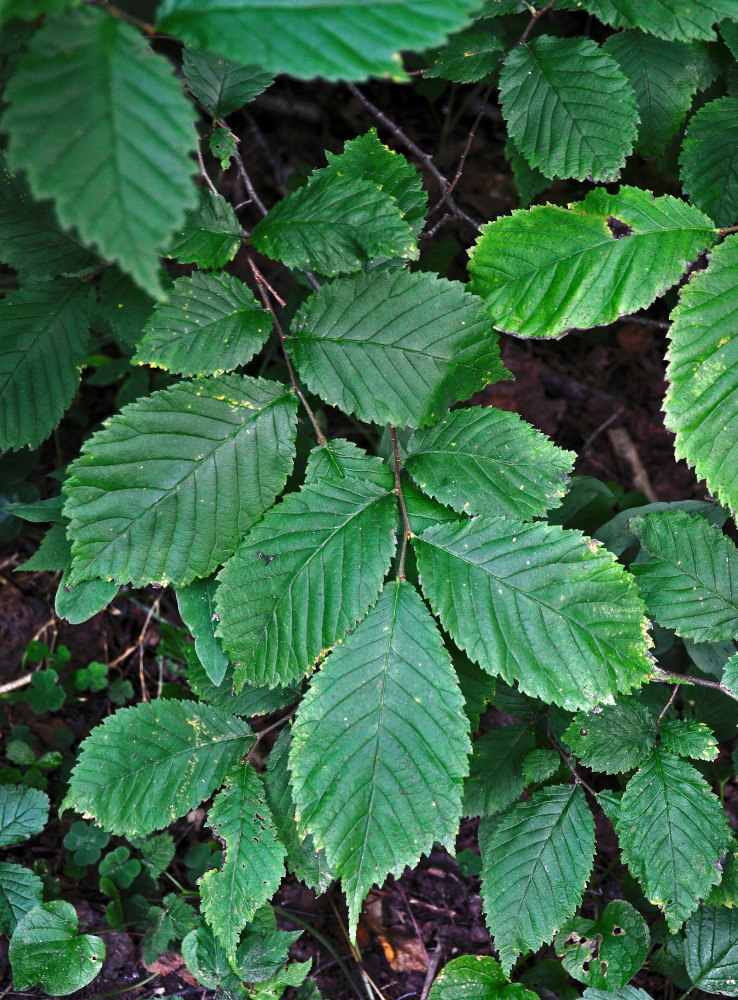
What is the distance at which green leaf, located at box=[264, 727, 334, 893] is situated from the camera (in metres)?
1.67

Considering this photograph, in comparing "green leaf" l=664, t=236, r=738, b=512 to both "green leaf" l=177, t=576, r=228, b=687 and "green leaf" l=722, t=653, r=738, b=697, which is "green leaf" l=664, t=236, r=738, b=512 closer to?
"green leaf" l=722, t=653, r=738, b=697

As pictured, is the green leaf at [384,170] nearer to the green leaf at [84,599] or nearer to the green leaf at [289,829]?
the green leaf at [84,599]

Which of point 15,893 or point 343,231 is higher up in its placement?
point 343,231

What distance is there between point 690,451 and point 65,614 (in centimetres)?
134

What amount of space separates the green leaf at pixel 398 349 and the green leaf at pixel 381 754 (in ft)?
1.52

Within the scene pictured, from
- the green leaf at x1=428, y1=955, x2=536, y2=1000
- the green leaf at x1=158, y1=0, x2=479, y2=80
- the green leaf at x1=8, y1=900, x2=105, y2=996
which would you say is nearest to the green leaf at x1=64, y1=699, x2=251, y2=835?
the green leaf at x1=8, y1=900, x2=105, y2=996

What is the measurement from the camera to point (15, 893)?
1.91m

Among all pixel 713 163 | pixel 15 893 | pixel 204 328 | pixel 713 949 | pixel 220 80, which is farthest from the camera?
pixel 15 893

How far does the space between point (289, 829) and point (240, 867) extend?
135 millimetres

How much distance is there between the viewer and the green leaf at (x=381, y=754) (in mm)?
1322

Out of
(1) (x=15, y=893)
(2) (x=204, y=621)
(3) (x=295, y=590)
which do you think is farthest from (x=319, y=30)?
(1) (x=15, y=893)

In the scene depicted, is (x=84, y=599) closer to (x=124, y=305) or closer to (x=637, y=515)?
(x=124, y=305)

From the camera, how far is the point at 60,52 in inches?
36.2

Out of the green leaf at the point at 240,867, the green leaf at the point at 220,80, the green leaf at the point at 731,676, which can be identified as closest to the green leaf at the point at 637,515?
the green leaf at the point at 731,676
